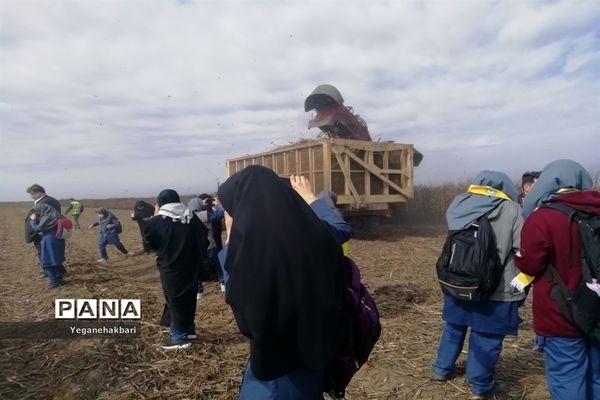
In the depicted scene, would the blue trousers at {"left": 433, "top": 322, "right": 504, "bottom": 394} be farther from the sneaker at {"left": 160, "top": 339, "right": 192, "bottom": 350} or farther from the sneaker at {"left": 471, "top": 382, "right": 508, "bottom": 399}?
the sneaker at {"left": 160, "top": 339, "right": 192, "bottom": 350}

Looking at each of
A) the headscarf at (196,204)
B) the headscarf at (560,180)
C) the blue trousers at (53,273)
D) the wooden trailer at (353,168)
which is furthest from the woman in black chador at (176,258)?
the wooden trailer at (353,168)

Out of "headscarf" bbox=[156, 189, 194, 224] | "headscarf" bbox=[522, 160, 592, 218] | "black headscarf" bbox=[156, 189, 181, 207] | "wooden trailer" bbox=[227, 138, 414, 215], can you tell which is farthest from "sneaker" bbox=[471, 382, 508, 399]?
"wooden trailer" bbox=[227, 138, 414, 215]

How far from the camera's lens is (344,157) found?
915 centimetres

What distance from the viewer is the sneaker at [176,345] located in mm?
4273

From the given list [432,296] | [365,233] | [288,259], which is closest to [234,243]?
[288,259]

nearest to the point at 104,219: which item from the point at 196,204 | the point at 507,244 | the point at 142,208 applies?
the point at 142,208

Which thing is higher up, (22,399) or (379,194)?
(379,194)

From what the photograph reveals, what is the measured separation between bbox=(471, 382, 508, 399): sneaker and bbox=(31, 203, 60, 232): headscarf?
7613 millimetres

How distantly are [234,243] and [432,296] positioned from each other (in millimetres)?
5159

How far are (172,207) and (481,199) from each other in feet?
10.4

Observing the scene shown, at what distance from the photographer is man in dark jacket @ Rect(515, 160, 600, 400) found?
2375 mm

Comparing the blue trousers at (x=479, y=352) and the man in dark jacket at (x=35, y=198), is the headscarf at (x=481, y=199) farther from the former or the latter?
the man in dark jacket at (x=35, y=198)

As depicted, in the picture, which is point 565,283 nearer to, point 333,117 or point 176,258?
point 176,258

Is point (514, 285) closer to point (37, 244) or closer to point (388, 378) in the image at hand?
point (388, 378)
